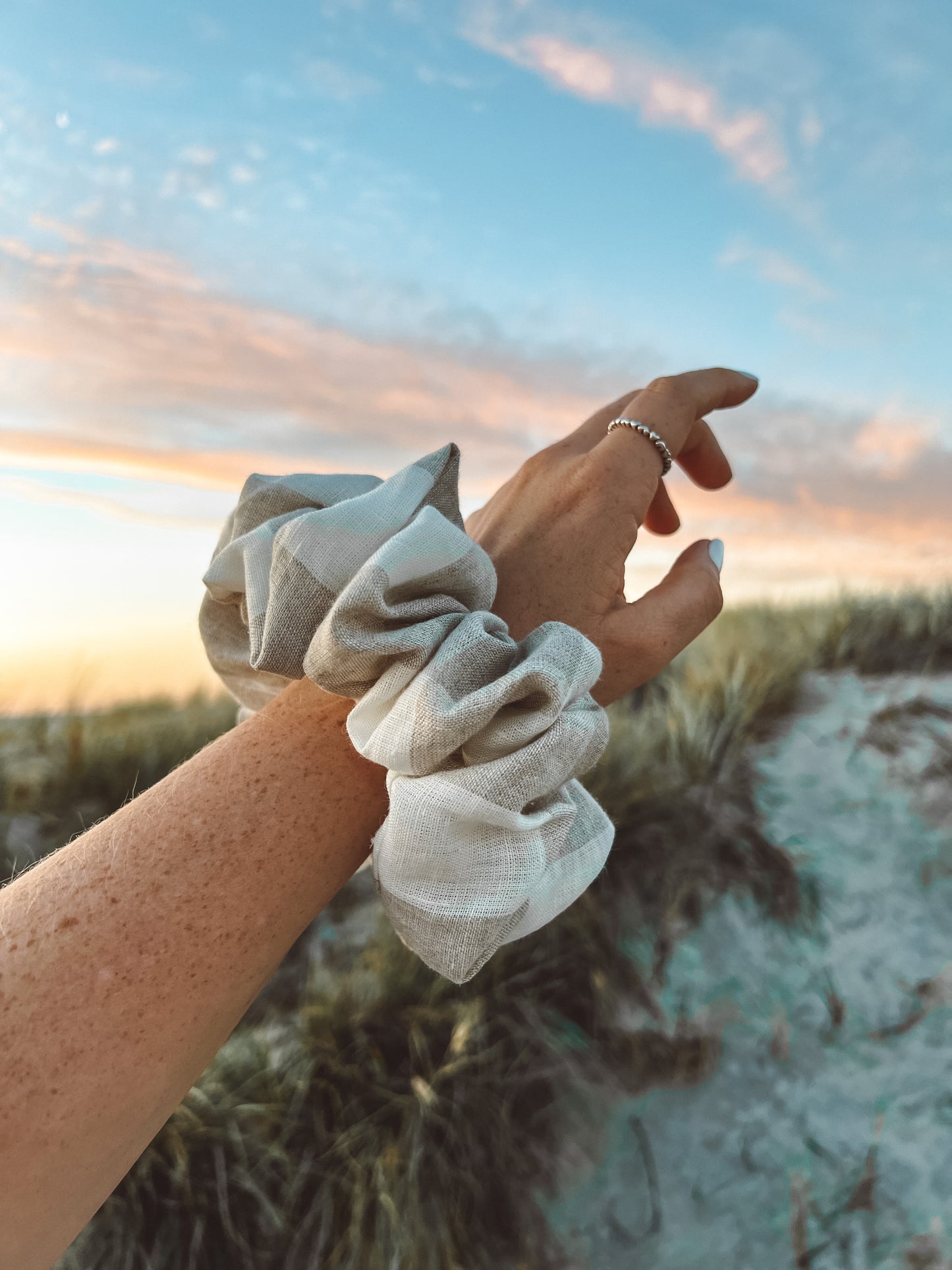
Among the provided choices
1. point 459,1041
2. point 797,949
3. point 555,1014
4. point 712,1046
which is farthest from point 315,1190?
point 797,949

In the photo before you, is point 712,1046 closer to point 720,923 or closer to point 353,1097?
point 720,923

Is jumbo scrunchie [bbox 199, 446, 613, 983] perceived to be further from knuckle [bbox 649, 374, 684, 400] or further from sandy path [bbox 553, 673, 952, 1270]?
sandy path [bbox 553, 673, 952, 1270]

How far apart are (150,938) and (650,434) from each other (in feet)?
4.37

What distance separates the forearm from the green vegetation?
96 cm

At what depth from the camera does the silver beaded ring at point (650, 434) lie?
5.87 ft

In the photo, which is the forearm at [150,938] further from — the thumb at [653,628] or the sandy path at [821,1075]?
the sandy path at [821,1075]

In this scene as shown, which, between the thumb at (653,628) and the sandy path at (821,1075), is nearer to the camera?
the thumb at (653,628)

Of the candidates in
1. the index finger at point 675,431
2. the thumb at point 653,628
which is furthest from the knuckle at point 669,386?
the thumb at point 653,628

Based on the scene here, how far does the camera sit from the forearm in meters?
0.91

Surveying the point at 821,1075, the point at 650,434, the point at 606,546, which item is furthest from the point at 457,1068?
the point at 650,434

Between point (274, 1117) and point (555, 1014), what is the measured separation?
67cm

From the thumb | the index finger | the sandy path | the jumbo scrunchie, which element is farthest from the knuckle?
the sandy path

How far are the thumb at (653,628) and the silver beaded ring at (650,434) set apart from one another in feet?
0.86

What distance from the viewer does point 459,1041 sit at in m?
1.92
